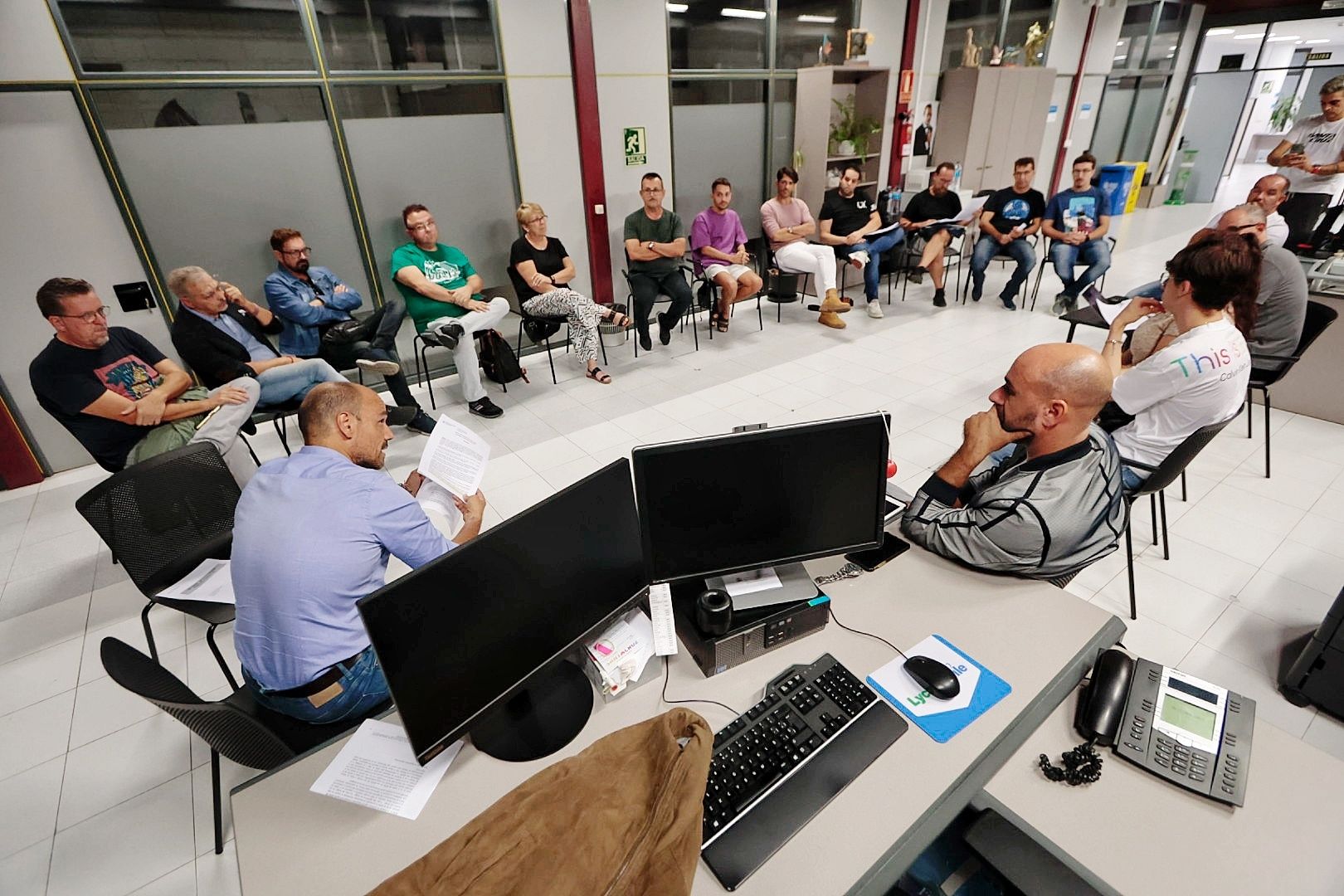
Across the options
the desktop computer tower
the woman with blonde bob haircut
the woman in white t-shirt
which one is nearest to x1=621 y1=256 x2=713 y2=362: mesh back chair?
the woman with blonde bob haircut

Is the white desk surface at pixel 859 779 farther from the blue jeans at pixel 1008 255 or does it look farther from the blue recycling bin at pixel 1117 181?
the blue recycling bin at pixel 1117 181

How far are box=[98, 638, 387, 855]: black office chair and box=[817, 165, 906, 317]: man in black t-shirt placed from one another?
5.80 metres

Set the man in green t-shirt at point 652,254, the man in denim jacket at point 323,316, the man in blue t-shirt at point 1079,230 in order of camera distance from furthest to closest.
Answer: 1. the man in blue t-shirt at point 1079,230
2. the man in green t-shirt at point 652,254
3. the man in denim jacket at point 323,316

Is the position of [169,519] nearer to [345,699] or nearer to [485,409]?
[345,699]

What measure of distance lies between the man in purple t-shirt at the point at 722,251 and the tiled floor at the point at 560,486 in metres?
0.52

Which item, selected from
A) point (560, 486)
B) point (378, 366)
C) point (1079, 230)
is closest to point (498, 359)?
point (378, 366)

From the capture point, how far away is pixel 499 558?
1.19 metres

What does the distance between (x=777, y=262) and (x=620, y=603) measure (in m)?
5.25

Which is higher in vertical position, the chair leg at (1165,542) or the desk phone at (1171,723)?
the desk phone at (1171,723)

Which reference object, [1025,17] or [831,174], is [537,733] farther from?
[1025,17]

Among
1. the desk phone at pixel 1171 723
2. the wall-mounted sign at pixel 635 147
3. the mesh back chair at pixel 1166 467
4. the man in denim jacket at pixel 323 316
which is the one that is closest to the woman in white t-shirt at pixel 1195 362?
the mesh back chair at pixel 1166 467

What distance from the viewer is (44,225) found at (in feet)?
11.5

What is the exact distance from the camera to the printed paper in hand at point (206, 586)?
6.88 feet

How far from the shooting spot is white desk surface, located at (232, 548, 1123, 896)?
1.08 metres
